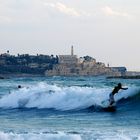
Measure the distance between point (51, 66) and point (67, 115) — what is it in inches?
5204

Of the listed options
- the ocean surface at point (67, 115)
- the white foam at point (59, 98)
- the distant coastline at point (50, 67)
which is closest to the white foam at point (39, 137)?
the ocean surface at point (67, 115)

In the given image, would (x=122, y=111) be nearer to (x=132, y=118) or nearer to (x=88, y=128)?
(x=132, y=118)

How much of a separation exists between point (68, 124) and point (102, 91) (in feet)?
34.3

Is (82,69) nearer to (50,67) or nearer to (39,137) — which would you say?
(50,67)

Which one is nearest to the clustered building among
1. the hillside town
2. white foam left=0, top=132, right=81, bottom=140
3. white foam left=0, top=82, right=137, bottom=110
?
the hillside town

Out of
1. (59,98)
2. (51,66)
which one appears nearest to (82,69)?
(51,66)

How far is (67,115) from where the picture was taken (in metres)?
22.3

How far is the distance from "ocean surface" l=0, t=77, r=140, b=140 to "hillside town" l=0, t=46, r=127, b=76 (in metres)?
117

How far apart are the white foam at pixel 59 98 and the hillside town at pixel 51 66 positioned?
115 meters

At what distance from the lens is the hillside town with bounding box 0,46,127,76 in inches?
5864

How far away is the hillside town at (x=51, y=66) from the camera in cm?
14894

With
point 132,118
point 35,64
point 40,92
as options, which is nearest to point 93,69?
point 35,64

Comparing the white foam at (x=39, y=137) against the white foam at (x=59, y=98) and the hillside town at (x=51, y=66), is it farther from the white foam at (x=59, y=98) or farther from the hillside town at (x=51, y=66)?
the hillside town at (x=51, y=66)

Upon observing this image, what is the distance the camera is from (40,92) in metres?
30.1
